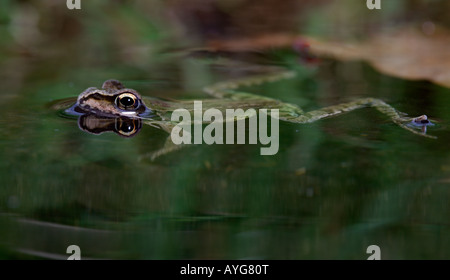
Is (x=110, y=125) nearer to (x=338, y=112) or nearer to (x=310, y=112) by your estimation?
(x=310, y=112)

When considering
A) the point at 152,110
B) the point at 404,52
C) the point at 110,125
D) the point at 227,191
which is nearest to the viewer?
the point at 227,191

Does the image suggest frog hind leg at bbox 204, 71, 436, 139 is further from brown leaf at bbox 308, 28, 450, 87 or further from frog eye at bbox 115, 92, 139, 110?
brown leaf at bbox 308, 28, 450, 87

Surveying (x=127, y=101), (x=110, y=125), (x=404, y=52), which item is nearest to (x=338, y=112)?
(x=127, y=101)

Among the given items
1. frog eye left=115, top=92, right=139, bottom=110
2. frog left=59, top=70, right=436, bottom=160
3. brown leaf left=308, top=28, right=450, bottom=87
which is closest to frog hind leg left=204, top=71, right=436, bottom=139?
frog left=59, top=70, right=436, bottom=160

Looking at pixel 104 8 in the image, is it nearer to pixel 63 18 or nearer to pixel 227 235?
pixel 63 18

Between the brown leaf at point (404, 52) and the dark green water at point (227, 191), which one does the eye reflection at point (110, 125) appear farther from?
the brown leaf at point (404, 52)

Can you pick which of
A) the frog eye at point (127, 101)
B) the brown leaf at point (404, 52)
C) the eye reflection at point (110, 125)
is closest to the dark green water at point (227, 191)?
the eye reflection at point (110, 125)
